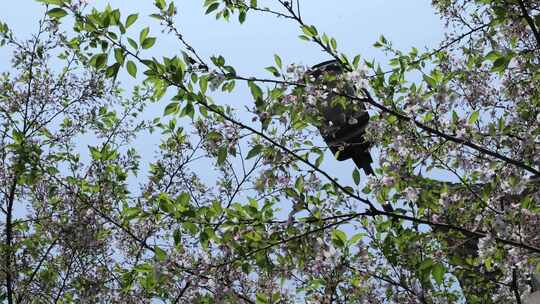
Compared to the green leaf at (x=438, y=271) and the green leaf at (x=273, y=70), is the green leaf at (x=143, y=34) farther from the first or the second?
the green leaf at (x=438, y=271)

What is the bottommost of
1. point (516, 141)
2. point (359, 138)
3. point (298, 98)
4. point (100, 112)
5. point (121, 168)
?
point (298, 98)

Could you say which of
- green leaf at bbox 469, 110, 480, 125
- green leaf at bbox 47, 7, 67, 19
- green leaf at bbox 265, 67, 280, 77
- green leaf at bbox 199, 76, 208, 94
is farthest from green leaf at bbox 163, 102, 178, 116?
green leaf at bbox 469, 110, 480, 125

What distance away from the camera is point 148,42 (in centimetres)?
299

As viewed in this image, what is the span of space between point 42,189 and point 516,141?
255 inches

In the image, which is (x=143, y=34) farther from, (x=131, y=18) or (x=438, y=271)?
(x=438, y=271)

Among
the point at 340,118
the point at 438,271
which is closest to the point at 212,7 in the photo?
the point at 340,118

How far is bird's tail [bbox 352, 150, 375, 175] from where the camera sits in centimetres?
434

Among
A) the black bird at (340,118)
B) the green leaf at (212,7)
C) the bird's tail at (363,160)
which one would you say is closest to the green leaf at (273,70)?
the black bird at (340,118)

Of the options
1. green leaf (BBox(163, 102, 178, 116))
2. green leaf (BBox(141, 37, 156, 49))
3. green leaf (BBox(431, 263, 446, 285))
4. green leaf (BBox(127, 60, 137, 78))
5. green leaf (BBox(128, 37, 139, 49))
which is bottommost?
green leaf (BBox(431, 263, 446, 285))

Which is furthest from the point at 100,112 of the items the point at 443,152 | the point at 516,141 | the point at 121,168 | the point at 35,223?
the point at 516,141

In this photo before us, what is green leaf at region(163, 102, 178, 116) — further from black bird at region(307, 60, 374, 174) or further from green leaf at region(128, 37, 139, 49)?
black bird at region(307, 60, 374, 174)

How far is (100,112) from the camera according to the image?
297 inches

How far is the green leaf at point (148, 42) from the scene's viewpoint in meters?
2.97

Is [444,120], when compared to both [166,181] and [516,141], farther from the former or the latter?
[166,181]
